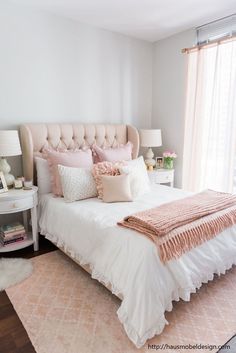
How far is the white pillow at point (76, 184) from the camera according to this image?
7.88 ft

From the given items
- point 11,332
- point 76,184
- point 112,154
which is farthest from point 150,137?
point 11,332

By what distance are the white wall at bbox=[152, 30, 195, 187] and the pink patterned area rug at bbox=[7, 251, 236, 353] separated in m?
2.12

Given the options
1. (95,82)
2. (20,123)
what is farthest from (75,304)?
(95,82)

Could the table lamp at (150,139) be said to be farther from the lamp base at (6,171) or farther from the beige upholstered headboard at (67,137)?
the lamp base at (6,171)

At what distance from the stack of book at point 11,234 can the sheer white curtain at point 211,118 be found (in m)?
2.32

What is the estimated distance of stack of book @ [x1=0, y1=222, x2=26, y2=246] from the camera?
2.50 m

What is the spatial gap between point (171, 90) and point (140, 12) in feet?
3.98

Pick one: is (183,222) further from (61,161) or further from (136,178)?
(61,161)

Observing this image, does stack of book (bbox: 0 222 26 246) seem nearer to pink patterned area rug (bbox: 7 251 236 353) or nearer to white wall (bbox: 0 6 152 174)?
pink patterned area rug (bbox: 7 251 236 353)

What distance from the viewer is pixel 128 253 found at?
1581mm

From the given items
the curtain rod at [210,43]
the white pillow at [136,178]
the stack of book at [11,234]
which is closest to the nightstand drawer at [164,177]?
the white pillow at [136,178]

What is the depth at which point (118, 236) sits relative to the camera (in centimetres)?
169

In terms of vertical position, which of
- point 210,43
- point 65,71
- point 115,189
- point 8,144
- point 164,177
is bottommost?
point 164,177

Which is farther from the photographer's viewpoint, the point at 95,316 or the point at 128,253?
the point at 95,316
